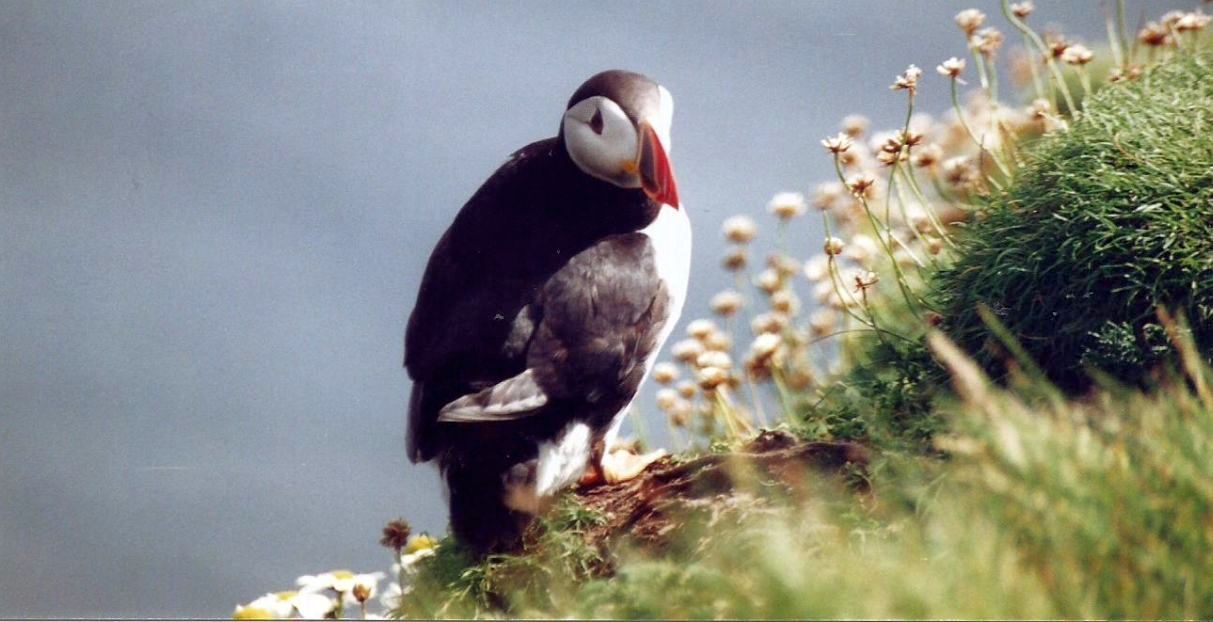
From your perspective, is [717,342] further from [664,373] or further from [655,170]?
[655,170]

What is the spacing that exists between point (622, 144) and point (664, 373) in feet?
3.27

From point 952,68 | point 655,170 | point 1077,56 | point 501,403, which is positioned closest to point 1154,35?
point 1077,56

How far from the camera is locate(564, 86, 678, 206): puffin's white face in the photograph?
11.0 feet

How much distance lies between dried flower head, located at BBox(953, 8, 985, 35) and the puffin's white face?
3.34ft

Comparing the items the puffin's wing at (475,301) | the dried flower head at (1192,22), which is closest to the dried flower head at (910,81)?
the dried flower head at (1192,22)

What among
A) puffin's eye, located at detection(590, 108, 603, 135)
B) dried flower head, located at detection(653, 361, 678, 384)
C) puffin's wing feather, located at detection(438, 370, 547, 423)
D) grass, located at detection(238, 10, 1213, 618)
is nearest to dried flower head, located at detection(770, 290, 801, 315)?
grass, located at detection(238, 10, 1213, 618)

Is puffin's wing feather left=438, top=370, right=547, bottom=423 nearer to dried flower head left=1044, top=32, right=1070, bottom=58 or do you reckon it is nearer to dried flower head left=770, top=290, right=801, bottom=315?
dried flower head left=770, top=290, right=801, bottom=315

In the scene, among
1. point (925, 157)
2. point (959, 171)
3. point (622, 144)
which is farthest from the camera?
point (925, 157)

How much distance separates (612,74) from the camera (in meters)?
3.54

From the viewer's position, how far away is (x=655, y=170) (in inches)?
131

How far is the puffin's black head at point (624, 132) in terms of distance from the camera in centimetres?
336

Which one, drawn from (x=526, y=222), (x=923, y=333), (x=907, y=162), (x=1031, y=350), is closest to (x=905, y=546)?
(x=1031, y=350)

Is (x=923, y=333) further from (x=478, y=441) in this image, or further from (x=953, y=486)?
(x=478, y=441)

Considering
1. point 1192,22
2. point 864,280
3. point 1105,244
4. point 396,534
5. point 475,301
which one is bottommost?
point 396,534
